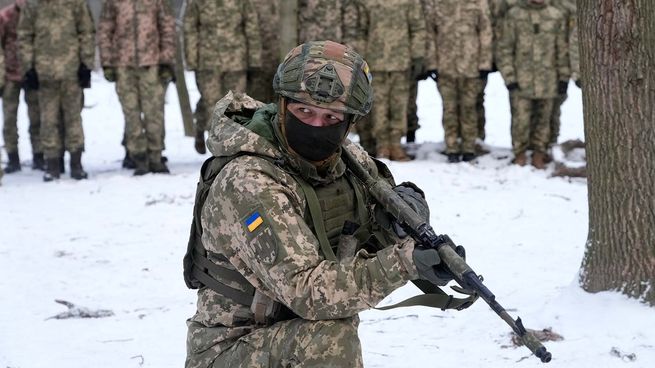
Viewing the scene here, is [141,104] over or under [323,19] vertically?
under

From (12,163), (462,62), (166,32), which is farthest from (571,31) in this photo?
(12,163)

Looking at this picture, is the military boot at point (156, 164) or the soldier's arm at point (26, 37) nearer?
the soldier's arm at point (26, 37)

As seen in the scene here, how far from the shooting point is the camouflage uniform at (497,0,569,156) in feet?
33.0

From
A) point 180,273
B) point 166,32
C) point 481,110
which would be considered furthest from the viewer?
point 481,110

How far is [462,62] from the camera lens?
10.5 meters

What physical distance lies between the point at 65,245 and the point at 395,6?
Result: 4.89 meters

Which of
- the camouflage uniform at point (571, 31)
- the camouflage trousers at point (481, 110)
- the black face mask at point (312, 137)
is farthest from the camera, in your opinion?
the camouflage trousers at point (481, 110)

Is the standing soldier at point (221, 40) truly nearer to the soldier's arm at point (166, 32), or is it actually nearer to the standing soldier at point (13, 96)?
the soldier's arm at point (166, 32)

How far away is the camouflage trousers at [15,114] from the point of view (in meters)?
10.6

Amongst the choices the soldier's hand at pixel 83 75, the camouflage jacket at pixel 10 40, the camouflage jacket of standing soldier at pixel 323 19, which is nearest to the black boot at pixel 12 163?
the camouflage jacket at pixel 10 40

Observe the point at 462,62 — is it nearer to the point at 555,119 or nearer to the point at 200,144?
the point at 555,119

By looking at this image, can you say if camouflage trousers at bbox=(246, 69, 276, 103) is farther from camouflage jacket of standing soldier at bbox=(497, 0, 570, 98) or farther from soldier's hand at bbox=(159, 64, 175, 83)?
camouflage jacket of standing soldier at bbox=(497, 0, 570, 98)

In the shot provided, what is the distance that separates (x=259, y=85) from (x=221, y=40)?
0.85 m

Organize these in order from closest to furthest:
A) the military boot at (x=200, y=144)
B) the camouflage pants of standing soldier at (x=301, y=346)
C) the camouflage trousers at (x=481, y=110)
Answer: the camouflage pants of standing soldier at (x=301, y=346) < the camouflage trousers at (x=481, y=110) < the military boot at (x=200, y=144)
